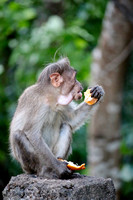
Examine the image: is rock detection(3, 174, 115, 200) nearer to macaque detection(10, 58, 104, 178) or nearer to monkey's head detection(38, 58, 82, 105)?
macaque detection(10, 58, 104, 178)

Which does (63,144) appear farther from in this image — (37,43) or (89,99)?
(37,43)

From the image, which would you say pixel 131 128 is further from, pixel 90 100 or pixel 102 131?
pixel 90 100

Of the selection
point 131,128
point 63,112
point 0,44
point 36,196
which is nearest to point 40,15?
point 0,44

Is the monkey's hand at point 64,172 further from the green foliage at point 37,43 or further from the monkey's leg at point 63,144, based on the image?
the green foliage at point 37,43

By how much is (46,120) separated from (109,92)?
4.71 m

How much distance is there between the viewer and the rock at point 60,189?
178 inches

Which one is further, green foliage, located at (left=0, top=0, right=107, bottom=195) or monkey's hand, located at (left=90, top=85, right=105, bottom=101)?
green foliage, located at (left=0, top=0, right=107, bottom=195)

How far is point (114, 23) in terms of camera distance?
10.2 metres

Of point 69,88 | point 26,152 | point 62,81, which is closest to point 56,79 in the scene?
point 62,81

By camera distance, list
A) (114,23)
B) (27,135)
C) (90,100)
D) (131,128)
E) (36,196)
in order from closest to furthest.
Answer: (36,196)
(27,135)
(90,100)
(114,23)
(131,128)

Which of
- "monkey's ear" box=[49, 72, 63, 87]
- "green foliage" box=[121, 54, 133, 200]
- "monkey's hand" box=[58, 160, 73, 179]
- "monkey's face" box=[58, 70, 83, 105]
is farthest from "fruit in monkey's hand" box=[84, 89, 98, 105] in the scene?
"green foliage" box=[121, 54, 133, 200]

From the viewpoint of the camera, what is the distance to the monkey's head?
19.3 feet

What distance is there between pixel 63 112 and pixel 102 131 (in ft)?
14.2

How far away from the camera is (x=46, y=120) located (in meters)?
5.89
